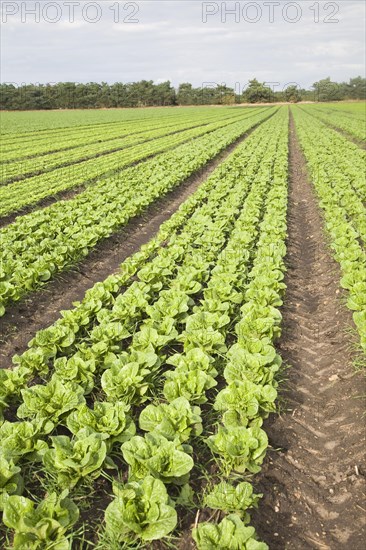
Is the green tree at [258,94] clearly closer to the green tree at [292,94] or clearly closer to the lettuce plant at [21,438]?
the green tree at [292,94]

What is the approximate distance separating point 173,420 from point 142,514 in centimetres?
102

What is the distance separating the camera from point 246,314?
6.03 m

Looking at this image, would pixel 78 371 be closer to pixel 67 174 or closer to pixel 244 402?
pixel 244 402

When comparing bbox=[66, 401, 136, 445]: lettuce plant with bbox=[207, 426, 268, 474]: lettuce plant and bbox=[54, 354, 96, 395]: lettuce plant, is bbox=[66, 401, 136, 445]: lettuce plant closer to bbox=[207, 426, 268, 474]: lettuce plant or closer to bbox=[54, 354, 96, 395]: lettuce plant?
bbox=[54, 354, 96, 395]: lettuce plant

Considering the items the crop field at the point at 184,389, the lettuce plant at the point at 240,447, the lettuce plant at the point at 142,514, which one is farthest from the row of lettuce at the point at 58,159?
the lettuce plant at the point at 142,514

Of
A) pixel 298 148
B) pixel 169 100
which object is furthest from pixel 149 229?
pixel 169 100

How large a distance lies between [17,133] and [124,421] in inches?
1604

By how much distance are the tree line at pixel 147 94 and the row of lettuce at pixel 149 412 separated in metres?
96.9

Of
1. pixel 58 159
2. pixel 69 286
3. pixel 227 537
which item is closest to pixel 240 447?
pixel 227 537

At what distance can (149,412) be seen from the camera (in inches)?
164

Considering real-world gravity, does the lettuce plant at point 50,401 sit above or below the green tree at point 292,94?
below

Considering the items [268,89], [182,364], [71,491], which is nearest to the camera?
[71,491]

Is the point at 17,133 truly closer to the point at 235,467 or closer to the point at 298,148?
the point at 298,148

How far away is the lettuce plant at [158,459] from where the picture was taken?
348cm
